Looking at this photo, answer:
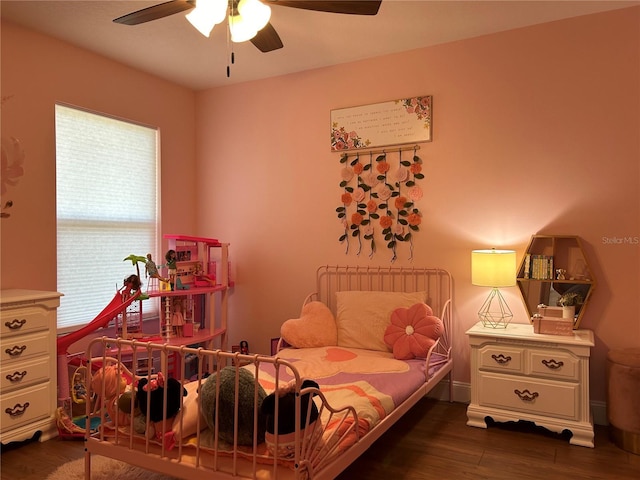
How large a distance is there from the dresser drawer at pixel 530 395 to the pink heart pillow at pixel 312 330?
1119 mm

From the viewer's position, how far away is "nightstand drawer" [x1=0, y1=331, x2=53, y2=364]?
280 cm

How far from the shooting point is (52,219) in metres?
3.49

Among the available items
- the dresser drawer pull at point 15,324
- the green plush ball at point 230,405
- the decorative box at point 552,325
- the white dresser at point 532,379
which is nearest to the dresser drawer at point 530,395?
the white dresser at point 532,379

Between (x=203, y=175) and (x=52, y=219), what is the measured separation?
1576 mm

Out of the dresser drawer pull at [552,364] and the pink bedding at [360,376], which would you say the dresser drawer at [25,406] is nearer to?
the pink bedding at [360,376]

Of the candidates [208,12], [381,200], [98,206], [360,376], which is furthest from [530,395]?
[98,206]

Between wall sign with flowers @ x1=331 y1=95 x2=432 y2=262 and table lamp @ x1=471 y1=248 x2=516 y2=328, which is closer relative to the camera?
table lamp @ x1=471 y1=248 x2=516 y2=328

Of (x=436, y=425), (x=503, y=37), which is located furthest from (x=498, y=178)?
(x=436, y=425)

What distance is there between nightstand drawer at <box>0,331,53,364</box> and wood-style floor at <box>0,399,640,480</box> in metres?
0.53

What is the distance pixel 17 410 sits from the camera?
284 centimetres

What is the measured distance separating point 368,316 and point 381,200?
91 centimetres

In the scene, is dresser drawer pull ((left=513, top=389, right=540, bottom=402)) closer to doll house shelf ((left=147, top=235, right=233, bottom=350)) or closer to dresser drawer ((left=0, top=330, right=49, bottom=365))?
doll house shelf ((left=147, top=235, right=233, bottom=350))

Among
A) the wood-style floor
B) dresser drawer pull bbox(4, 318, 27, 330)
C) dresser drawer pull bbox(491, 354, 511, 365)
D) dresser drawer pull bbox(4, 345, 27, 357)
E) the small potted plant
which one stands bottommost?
the wood-style floor

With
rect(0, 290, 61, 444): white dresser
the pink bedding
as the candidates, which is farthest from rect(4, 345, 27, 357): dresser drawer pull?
the pink bedding
